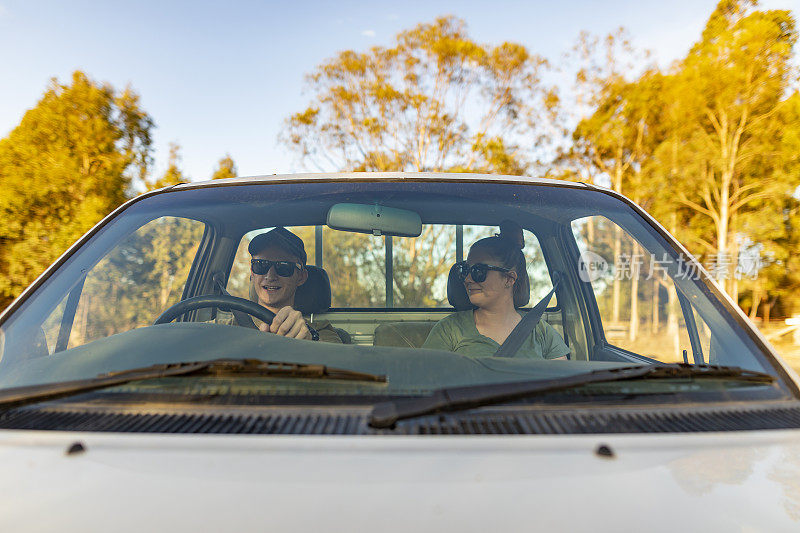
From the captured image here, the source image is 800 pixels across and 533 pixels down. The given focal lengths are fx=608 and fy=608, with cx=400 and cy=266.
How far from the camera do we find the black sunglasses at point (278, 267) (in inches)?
87.4

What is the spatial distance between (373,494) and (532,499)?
9.0 inches

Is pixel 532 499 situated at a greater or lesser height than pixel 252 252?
lesser

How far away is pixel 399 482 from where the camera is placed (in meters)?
0.90

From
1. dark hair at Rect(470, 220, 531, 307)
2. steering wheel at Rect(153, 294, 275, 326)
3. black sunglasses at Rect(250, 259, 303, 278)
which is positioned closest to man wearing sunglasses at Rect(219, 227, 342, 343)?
black sunglasses at Rect(250, 259, 303, 278)

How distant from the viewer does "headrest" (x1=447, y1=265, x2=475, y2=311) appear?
2.10m

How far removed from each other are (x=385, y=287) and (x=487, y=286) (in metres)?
0.55

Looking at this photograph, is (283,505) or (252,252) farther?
(252,252)

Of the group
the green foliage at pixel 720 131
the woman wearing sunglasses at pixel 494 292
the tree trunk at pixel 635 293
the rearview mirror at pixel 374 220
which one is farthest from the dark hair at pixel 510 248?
the green foliage at pixel 720 131

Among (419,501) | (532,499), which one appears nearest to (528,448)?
(532,499)

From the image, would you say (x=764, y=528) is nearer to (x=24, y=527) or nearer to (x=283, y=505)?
(x=283, y=505)

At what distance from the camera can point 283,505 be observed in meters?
0.86

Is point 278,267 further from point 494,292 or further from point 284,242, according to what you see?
point 494,292

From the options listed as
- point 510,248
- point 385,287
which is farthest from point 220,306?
point 510,248

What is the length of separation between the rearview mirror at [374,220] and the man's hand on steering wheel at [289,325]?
0.31 m
